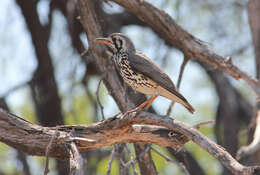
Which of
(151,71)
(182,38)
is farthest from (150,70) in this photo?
(182,38)

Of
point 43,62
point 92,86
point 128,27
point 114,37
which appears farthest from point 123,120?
point 92,86

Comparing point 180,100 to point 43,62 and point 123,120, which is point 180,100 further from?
point 43,62

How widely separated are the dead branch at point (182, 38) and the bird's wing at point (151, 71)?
0.54 metres

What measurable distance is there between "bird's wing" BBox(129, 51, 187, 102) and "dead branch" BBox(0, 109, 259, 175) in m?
0.95

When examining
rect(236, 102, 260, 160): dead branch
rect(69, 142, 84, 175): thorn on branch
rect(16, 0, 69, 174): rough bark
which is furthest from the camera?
rect(16, 0, 69, 174): rough bark

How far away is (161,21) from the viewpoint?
5723 millimetres

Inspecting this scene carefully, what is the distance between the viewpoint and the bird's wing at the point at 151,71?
5352mm

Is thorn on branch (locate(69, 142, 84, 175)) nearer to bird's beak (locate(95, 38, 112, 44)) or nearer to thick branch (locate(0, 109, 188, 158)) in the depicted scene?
thick branch (locate(0, 109, 188, 158))

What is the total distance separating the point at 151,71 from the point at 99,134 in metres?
1.48

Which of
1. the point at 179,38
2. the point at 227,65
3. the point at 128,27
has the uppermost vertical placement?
the point at 128,27

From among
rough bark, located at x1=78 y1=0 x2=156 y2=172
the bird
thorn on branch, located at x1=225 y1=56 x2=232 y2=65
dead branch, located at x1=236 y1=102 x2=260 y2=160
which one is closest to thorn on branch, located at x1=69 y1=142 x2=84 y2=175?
the bird

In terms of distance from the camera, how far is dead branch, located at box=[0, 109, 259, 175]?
13.0 feet

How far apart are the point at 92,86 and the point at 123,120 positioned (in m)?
5.98

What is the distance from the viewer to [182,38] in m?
5.82
